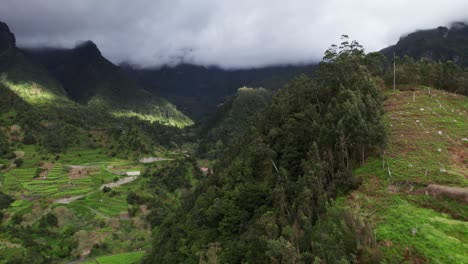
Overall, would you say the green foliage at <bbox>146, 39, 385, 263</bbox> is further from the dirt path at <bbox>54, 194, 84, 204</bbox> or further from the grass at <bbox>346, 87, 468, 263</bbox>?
the dirt path at <bbox>54, 194, 84, 204</bbox>

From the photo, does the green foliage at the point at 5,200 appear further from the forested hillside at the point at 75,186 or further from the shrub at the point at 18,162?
the shrub at the point at 18,162

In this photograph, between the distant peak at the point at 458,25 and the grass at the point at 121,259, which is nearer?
the grass at the point at 121,259

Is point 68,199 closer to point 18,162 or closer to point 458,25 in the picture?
point 18,162

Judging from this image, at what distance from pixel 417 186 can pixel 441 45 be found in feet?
591

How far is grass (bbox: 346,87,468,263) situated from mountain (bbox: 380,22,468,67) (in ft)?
456

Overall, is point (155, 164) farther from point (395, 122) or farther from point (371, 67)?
point (395, 122)

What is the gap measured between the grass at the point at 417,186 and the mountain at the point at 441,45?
456 feet

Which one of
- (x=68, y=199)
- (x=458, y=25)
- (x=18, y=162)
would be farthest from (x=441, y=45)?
(x=18, y=162)

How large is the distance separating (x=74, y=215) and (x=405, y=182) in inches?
2921

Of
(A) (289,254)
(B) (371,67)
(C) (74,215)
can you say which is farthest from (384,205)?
(C) (74,215)

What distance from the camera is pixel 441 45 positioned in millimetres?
169375

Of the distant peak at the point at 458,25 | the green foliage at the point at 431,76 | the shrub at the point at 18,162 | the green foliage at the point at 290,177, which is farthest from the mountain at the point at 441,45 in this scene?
the shrub at the point at 18,162

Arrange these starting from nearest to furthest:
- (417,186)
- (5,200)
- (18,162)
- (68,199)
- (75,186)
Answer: (417,186), (5,200), (68,199), (75,186), (18,162)

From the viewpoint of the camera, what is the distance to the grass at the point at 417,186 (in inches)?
768
